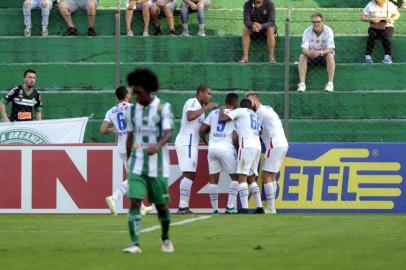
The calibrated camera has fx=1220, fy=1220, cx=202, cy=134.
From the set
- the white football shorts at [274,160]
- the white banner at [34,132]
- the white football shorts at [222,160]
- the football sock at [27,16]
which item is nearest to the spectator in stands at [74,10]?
the football sock at [27,16]

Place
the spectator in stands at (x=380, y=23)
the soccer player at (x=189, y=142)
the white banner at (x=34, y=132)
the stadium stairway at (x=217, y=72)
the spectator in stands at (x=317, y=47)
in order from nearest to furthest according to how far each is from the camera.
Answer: the soccer player at (x=189, y=142) → the white banner at (x=34, y=132) → the stadium stairway at (x=217, y=72) → the spectator in stands at (x=317, y=47) → the spectator in stands at (x=380, y=23)

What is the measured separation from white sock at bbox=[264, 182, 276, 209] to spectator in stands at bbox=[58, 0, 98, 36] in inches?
275

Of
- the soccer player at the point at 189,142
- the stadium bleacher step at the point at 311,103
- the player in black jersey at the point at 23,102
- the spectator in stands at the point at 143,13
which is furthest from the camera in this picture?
the spectator in stands at the point at 143,13

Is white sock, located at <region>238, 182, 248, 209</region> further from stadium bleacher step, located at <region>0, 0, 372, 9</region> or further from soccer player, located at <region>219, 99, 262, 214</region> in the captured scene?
stadium bleacher step, located at <region>0, 0, 372, 9</region>

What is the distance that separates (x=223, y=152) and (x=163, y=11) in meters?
6.26

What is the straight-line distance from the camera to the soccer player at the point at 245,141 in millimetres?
20953

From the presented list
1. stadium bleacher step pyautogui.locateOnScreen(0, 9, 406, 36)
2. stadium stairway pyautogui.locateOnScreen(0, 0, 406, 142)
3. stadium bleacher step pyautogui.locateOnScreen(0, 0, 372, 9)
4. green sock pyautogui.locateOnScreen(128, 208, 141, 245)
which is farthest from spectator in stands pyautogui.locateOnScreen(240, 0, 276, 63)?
green sock pyautogui.locateOnScreen(128, 208, 141, 245)

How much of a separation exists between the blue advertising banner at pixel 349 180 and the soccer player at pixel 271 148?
0.47 meters

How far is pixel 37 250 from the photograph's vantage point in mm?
13422

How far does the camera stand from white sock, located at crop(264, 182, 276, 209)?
21172mm

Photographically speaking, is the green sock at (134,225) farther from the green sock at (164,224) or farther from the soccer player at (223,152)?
the soccer player at (223,152)

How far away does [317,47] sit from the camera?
24500 millimetres

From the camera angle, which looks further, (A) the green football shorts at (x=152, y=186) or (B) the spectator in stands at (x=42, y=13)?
(B) the spectator in stands at (x=42, y=13)

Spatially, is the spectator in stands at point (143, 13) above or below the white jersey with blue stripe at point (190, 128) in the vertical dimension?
above
